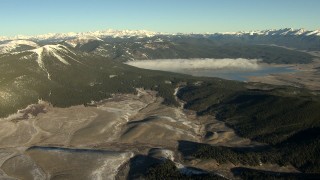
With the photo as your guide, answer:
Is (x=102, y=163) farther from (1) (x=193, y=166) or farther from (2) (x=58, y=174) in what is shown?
(1) (x=193, y=166)

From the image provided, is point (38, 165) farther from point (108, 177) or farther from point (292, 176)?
point (292, 176)

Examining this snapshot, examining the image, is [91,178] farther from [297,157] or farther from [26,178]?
[297,157]

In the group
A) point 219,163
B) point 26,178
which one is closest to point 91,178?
point 26,178

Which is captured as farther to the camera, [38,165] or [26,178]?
[38,165]

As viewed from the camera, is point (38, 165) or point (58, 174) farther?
point (38, 165)

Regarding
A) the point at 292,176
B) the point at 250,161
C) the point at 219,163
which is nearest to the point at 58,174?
the point at 219,163

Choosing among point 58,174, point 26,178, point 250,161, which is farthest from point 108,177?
point 250,161

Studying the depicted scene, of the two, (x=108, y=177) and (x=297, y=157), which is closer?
(x=108, y=177)
